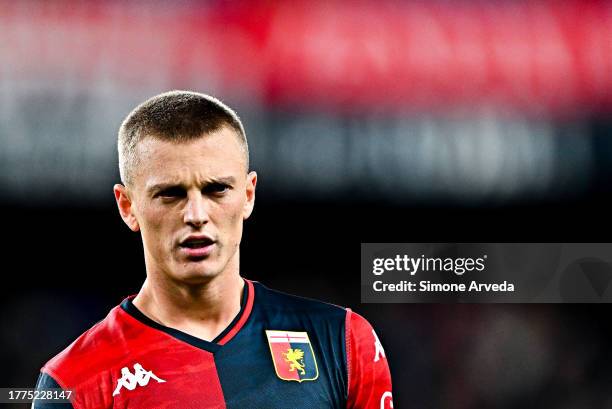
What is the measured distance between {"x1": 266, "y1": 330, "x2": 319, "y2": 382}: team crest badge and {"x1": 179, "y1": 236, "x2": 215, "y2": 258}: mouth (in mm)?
437

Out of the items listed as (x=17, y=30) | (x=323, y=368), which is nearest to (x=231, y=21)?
(x=17, y=30)

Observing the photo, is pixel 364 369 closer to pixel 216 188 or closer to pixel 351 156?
pixel 216 188

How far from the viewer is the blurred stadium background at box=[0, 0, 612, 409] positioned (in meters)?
4.88

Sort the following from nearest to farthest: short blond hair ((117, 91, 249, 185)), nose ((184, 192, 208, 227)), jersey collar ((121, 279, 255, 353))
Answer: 1. nose ((184, 192, 208, 227))
2. short blond hair ((117, 91, 249, 185))
3. jersey collar ((121, 279, 255, 353))

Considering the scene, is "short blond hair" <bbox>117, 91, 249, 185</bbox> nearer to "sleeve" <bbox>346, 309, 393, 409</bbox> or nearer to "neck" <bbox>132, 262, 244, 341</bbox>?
"neck" <bbox>132, 262, 244, 341</bbox>

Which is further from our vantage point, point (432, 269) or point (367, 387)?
point (432, 269)

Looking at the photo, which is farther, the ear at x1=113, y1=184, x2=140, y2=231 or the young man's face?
the ear at x1=113, y1=184, x2=140, y2=231

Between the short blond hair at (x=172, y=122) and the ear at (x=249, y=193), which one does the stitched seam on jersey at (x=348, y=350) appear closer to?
the ear at (x=249, y=193)

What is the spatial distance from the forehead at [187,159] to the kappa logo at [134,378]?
0.63 meters

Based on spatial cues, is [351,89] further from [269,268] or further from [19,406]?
[19,406]

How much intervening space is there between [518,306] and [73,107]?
2863 mm

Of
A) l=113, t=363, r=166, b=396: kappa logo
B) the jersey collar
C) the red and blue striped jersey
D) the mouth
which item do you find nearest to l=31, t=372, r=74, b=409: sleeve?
the red and blue striped jersey

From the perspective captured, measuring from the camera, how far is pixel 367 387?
3.03 m

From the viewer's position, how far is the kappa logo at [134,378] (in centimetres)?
283
